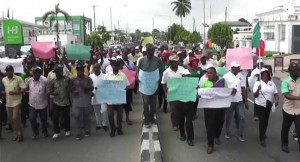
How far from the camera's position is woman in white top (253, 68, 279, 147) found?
27.0 feet

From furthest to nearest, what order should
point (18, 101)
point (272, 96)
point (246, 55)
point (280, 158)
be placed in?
point (246, 55) < point (18, 101) < point (272, 96) < point (280, 158)

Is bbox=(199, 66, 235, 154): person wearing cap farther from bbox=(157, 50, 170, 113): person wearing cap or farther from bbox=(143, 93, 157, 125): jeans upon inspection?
bbox=(157, 50, 170, 113): person wearing cap

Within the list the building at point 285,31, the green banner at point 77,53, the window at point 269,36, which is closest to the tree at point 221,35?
the building at point 285,31

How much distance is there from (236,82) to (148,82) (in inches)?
80.6

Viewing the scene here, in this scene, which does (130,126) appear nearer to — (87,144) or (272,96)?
(87,144)

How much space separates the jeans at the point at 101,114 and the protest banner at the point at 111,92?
0.29 metres

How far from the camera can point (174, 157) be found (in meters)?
7.62

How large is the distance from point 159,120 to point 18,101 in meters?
3.60

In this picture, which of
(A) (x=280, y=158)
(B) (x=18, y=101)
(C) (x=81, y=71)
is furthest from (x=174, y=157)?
(B) (x=18, y=101)

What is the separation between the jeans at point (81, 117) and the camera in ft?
30.0

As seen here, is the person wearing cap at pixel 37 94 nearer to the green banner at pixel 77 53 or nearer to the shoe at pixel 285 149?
the green banner at pixel 77 53

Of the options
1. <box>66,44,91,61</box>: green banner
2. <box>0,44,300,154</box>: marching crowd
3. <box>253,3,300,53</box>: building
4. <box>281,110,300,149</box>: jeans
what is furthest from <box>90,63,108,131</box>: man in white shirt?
<box>253,3,300,53</box>: building

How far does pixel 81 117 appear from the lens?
30.4 ft

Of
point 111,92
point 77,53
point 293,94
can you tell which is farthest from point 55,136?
point 293,94
